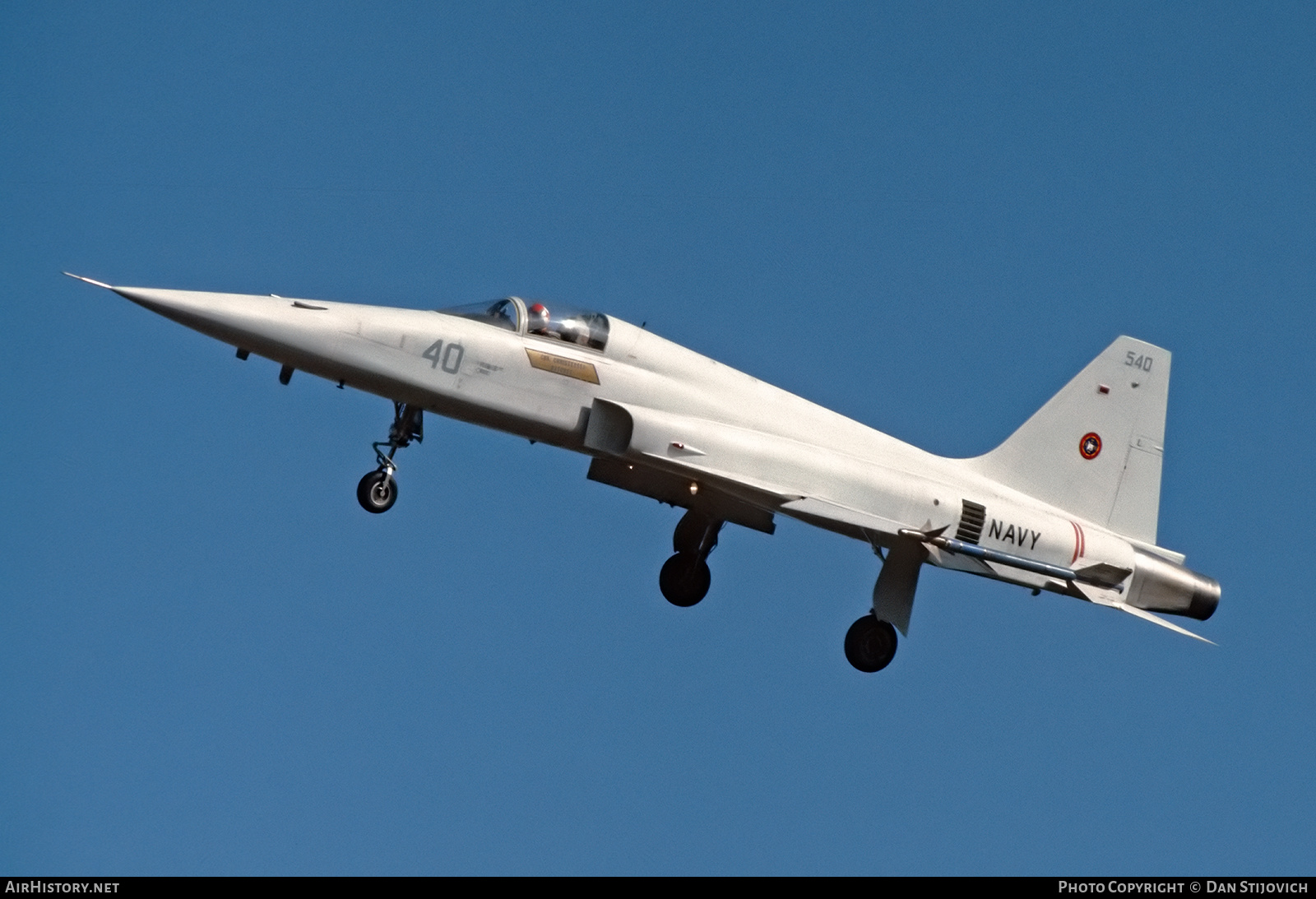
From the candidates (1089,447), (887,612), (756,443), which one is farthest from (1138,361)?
(756,443)

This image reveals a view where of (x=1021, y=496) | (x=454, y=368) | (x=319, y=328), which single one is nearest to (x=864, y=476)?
(x=1021, y=496)

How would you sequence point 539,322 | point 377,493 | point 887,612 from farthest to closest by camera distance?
point 887,612 → point 539,322 → point 377,493

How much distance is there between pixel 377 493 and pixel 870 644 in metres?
6.44

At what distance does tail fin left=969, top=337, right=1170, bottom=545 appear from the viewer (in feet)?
78.3

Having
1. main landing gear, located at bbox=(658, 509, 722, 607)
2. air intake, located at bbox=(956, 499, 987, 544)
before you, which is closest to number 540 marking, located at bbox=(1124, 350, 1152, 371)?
air intake, located at bbox=(956, 499, 987, 544)

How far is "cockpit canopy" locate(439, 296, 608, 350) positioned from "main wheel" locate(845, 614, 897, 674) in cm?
483

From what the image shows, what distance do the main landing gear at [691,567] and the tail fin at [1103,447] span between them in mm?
3701

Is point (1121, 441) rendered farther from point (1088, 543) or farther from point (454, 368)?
point (454, 368)

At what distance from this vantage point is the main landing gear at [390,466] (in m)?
20.1

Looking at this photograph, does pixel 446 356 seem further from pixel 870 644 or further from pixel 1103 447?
pixel 1103 447

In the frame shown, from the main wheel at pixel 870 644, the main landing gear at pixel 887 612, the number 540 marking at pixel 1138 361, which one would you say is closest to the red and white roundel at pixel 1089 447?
the number 540 marking at pixel 1138 361

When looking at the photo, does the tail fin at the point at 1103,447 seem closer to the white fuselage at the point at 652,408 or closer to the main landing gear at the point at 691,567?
the white fuselage at the point at 652,408

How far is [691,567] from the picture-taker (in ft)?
77.8

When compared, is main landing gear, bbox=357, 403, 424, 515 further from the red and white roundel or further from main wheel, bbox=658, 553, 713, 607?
the red and white roundel
